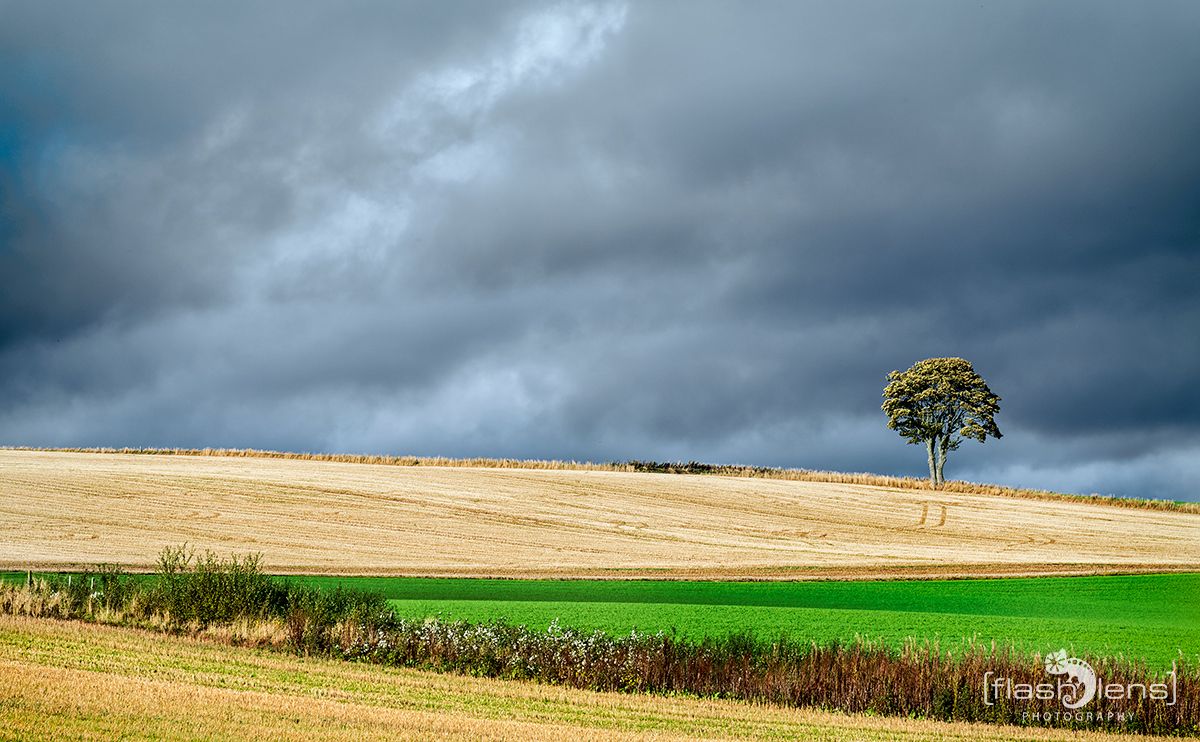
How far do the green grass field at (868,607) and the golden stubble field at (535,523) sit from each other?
8.15 ft

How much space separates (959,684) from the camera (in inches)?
771

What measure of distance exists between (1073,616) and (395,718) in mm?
24370

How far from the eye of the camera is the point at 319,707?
16938mm

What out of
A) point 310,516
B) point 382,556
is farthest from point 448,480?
point 382,556

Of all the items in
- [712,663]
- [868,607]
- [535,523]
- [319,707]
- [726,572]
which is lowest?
Result: [319,707]

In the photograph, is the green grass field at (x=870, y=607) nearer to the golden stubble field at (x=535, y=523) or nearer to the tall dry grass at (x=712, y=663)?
the golden stubble field at (x=535, y=523)

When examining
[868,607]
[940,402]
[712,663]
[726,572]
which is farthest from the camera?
[940,402]

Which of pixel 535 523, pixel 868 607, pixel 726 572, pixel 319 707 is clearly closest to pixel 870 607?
pixel 868 607

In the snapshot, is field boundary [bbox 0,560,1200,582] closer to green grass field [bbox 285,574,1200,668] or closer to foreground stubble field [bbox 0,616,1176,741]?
green grass field [bbox 285,574,1200,668]

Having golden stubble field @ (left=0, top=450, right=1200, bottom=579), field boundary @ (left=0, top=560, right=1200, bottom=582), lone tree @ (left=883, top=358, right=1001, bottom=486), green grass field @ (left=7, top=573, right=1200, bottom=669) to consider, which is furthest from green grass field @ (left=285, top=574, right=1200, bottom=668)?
lone tree @ (left=883, top=358, right=1001, bottom=486)

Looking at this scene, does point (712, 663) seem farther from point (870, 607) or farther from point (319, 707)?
point (870, 607)

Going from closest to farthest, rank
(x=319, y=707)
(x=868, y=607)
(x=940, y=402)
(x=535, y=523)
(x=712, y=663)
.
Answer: (x=319, y=707)
(x=712, y=663)
(x=868, y=607)
(x=535, y=523)
(x=940, y=402)

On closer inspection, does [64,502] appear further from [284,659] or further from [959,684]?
[959,684]

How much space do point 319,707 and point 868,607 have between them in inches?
845
